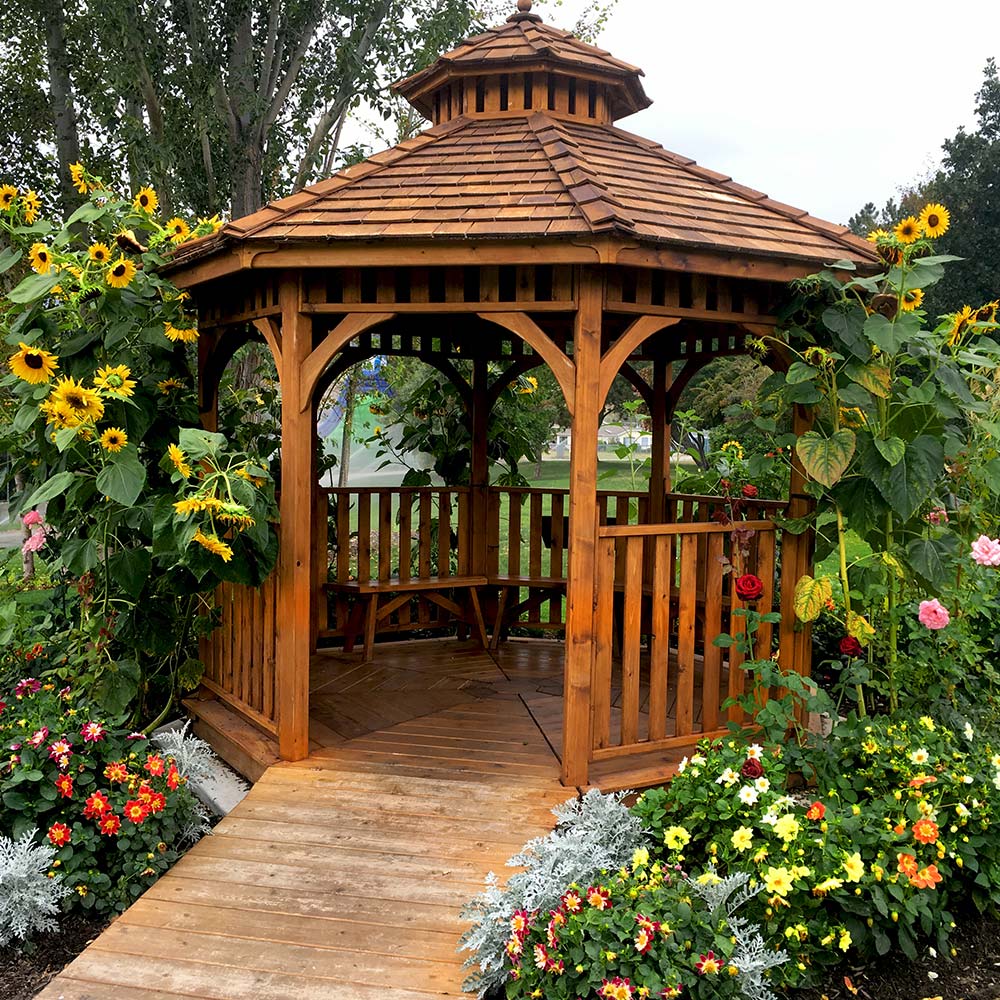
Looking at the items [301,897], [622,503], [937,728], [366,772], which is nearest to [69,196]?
[622,503]

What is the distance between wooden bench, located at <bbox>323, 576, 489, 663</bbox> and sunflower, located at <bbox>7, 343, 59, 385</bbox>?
2.58 m

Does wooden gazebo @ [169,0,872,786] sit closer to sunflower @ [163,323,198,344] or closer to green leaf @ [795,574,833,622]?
sunflower @ [163,323,198,344]

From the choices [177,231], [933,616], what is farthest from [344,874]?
[177,231]

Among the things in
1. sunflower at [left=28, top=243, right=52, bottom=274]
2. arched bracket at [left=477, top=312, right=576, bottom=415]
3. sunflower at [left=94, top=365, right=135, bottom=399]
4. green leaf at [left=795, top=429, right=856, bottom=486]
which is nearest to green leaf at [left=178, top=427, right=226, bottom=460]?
sunflower at [left=94, top=365, right=135, bottom=399]

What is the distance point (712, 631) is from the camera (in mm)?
4027

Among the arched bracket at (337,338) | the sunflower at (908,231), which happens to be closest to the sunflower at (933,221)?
the sunflower at (908,231)

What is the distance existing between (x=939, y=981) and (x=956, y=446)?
6.58 ft

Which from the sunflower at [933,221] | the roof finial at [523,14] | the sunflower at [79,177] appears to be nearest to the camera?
the sunflower at [933,221]

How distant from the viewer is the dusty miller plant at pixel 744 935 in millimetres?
2502

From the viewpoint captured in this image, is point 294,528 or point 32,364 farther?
point 294,528

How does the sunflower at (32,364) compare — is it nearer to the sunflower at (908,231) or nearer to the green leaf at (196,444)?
the green leaf at (196,444)

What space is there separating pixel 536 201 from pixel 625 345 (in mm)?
731

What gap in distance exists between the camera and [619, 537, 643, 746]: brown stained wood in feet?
12.5

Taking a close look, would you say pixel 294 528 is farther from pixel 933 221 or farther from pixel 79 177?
pixel 933 221
